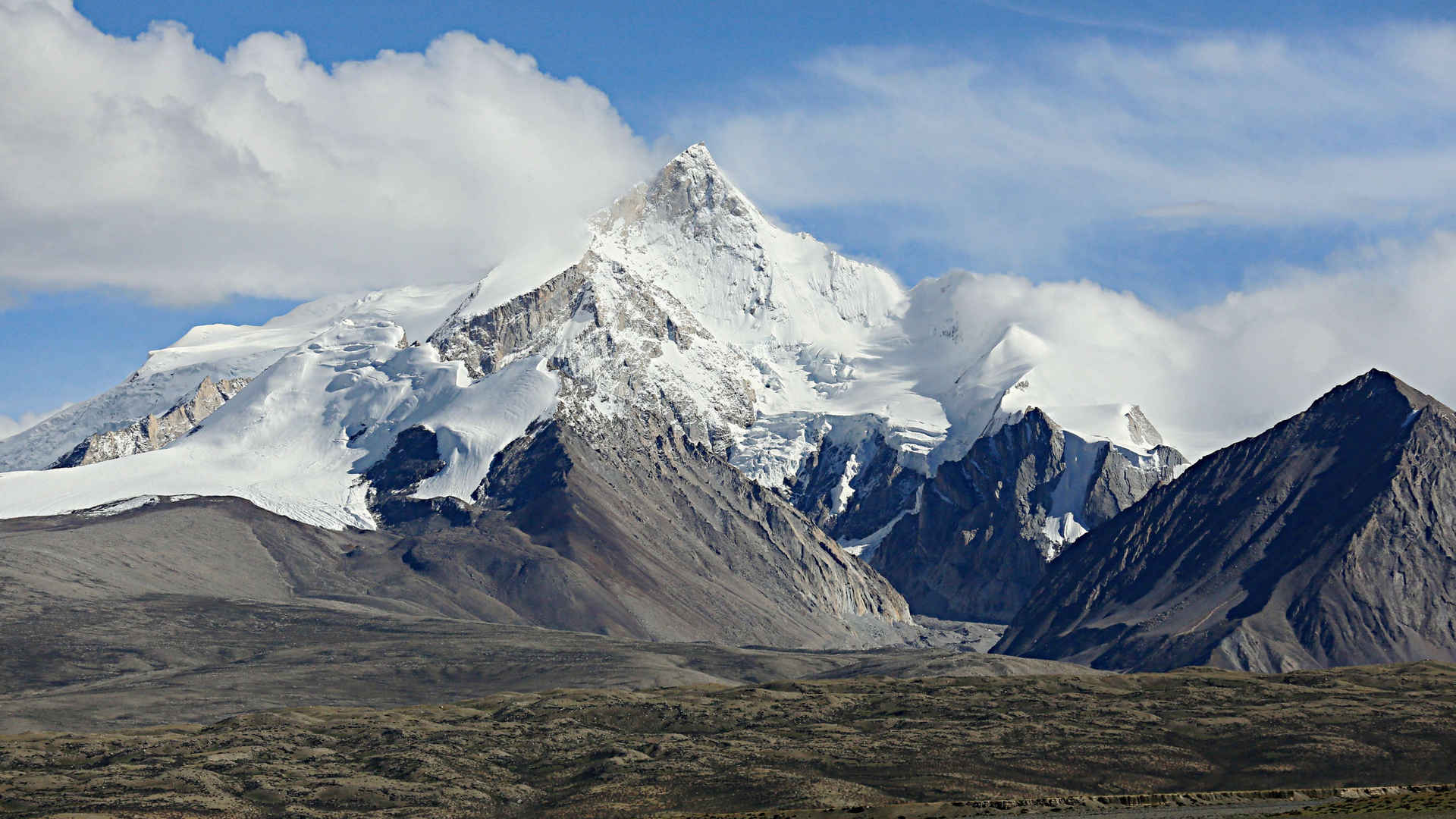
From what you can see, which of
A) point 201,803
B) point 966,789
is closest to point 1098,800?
point 966,789

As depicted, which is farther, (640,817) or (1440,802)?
(640,817)

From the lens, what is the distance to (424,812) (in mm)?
197625

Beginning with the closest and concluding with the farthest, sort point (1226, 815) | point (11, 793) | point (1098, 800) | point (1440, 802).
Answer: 1. point (1440, 802)
2. point (1226, 815)
3. point (1098, 800)
4. point (11, 793)

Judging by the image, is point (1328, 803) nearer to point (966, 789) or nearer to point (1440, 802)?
point (1440, 802)

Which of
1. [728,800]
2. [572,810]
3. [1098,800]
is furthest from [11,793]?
[1098,800]

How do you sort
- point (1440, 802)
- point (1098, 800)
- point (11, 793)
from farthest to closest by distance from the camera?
point (11, 793), point (1098, 800), point (1440, 802)

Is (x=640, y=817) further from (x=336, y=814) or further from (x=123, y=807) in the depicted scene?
(x=123, y=807)

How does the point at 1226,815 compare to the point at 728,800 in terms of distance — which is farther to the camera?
the point at 728,800

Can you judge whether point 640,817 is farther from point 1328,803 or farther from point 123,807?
point 1328,803

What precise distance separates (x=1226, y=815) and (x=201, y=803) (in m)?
106

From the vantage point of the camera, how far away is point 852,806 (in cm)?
18862

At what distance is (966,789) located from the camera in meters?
198

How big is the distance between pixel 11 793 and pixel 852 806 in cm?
9158

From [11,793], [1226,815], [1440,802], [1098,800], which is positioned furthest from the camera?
[11,793]
